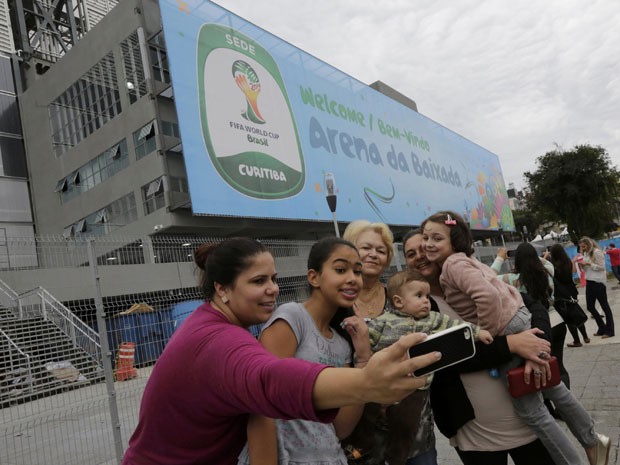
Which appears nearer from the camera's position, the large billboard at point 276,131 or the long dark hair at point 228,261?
the long dark hair at point 228,261

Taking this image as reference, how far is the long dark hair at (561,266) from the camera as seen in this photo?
22.0 ft

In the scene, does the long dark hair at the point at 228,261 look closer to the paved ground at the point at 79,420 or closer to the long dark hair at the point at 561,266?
the paved ground at the point at 79,420

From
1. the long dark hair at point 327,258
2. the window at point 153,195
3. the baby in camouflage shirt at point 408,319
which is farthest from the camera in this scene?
the window at point 153,195

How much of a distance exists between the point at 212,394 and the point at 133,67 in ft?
81.3

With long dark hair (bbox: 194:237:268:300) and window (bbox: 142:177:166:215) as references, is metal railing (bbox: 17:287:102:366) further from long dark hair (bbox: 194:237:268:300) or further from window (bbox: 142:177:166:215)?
window (bbox: 142:177:166:215)

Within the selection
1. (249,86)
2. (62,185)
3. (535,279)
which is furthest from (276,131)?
(535,279)

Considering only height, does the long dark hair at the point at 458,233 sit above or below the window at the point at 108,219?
below

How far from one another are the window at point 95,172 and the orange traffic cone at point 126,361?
20.3 meters

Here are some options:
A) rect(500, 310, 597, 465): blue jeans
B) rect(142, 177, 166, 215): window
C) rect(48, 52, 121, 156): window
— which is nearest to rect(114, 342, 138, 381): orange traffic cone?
rect(500, 310, 597, 465): blue jeans

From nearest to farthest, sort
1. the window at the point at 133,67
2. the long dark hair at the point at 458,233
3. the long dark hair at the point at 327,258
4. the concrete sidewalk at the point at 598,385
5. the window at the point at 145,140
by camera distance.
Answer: the long dark hair at the point at 327,258 → the long dark hair at the point at 458,233 → the concrete sidewalk at the point at 598,385 → the window at the point at 145,140 → the window at the point at 133,67

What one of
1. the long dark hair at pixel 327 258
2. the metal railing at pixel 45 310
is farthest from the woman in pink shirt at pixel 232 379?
the metal railing at pixel 45 310

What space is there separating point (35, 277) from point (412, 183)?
81.9 ft

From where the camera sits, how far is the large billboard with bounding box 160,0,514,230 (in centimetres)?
1903

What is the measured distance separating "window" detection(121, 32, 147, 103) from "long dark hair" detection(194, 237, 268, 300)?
22.9 m
